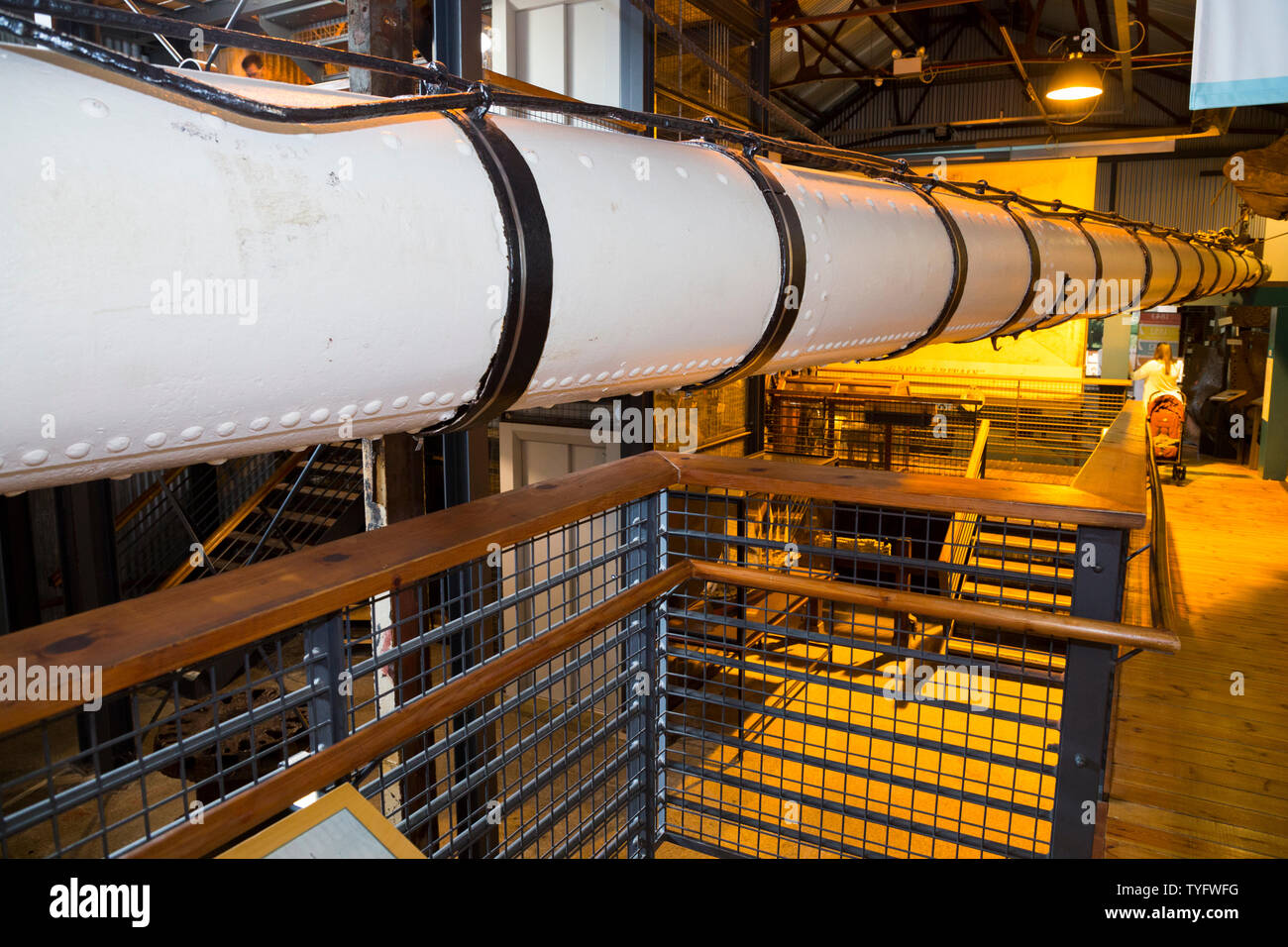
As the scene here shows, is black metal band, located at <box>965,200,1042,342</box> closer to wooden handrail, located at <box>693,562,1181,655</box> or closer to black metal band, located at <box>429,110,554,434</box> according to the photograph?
wooden handrail, located at <box>693,562,1181,655</box>

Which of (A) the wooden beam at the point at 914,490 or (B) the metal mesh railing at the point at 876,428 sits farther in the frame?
(B) the metal mesh railing at the point at 876,428

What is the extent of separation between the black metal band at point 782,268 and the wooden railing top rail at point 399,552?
0.48 metres

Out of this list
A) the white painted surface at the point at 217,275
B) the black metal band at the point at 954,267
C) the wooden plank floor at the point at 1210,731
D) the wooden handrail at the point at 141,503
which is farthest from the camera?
the wooden handrail at the point at 141,503

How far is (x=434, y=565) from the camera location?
5.07 feet

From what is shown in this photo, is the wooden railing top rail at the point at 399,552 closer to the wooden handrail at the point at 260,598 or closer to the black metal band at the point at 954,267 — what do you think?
the wooden handrail at the point at 260,598

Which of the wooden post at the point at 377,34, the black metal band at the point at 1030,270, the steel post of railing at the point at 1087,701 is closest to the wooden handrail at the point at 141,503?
the wooden post at the point at 377,34

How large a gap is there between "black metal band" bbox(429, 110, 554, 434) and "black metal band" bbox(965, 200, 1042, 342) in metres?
1.79

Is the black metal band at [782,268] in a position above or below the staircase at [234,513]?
above

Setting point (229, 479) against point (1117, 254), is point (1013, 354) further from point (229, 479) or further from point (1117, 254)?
point (229, 479)

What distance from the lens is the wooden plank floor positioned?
259 centimetres

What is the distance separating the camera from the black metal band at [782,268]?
153 cm

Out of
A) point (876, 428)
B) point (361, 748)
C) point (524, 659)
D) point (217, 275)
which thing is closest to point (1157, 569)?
point (524, 659)

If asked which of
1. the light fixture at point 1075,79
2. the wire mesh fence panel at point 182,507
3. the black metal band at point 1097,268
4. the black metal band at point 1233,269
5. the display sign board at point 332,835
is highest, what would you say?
the light fixture at point 1075,79

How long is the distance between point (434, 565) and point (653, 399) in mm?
3652
